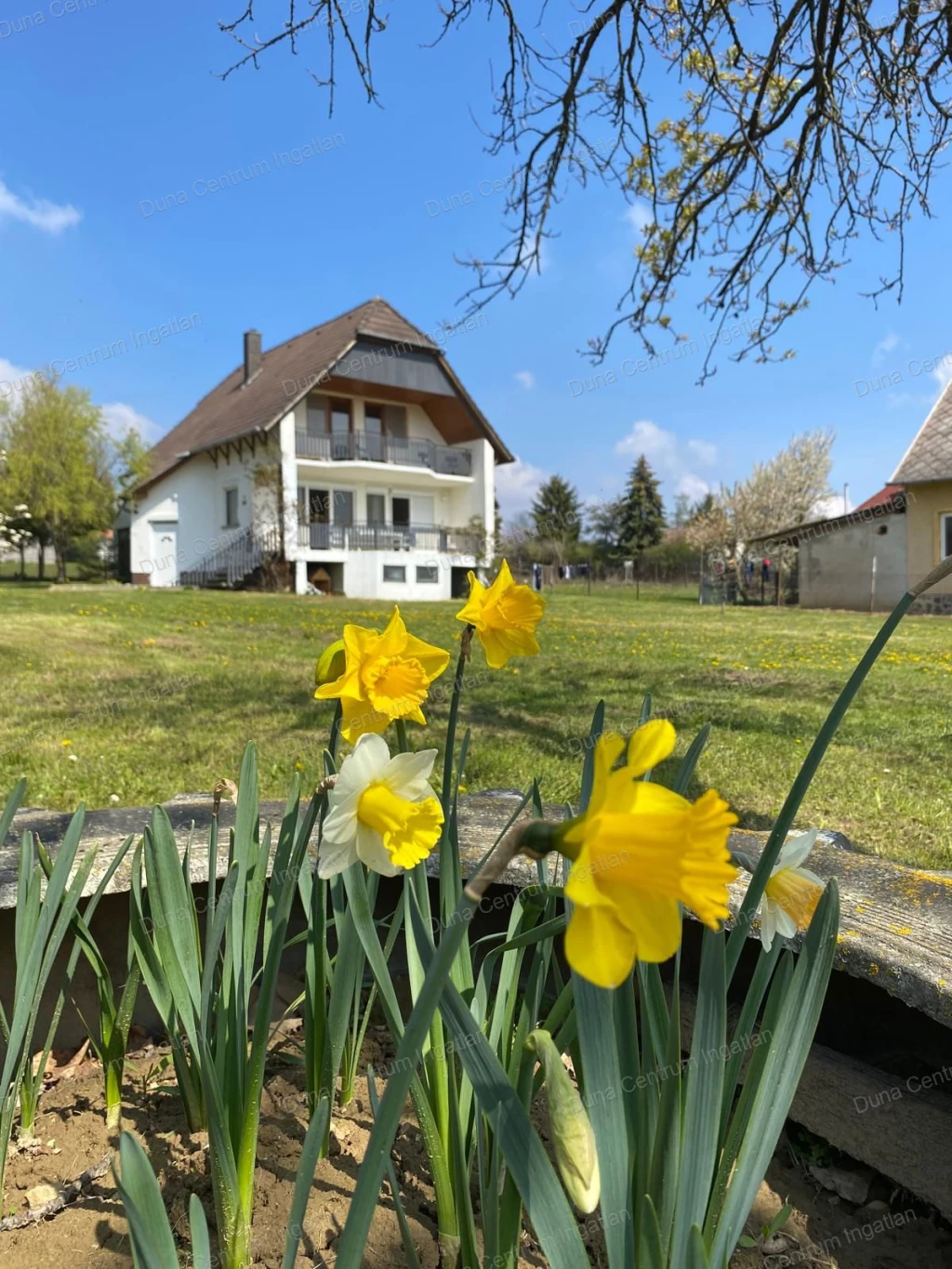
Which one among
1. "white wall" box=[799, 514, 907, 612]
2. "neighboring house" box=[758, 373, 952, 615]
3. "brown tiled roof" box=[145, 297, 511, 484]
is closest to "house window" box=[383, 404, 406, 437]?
"brown tiled roof" box=[145, 297, 511, 484]

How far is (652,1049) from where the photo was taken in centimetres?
84

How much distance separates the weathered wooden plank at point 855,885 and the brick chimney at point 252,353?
2733 centimetres

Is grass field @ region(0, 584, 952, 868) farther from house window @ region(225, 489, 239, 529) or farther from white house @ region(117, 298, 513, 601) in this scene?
house window @ region(225, 489, 239, 529)

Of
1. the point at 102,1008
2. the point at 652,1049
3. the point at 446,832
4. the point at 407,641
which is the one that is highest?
the point at 407,641

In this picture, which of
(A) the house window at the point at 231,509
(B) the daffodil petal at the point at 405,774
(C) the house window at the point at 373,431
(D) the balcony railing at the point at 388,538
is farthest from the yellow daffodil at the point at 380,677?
(C) the house window at the point at 373,431

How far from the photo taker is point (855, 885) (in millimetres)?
1362

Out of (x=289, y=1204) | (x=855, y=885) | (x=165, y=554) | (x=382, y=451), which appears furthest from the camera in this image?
(x=165, y=554)

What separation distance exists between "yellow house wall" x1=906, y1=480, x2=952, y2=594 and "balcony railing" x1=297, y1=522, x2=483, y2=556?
12.2 metres

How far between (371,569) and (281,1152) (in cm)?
2222

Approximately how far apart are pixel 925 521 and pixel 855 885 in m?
22.0

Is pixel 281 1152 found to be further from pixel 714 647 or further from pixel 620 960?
pixel 714 647

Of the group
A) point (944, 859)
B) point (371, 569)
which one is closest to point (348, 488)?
point (371, 569)

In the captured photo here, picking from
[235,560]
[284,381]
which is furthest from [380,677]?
[284,381]

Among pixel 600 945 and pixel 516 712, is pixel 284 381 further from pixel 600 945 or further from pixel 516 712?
pixel 600 945
